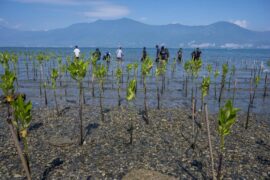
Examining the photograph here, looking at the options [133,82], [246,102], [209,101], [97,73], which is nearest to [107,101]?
[97,73]

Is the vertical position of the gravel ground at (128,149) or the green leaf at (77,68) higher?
the green leaf at (77,68)

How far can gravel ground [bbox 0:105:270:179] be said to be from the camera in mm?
10125

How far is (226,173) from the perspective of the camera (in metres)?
10.1

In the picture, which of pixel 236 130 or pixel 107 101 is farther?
pixel 107 101

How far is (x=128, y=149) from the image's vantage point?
12086mm

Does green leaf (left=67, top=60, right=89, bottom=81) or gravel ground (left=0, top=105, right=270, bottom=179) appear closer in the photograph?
gravel ground (left=0, top=105, right=270, bottom=179)

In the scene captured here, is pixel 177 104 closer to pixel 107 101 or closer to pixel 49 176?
pixel 107 101

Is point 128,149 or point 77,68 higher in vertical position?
point 77,68

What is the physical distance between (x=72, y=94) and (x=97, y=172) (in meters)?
15.5

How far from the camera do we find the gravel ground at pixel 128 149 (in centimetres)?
1012

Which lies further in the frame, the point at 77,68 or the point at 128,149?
the point at 128,149

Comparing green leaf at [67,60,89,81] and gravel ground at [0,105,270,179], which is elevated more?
green leaf at [67,60,89,81]

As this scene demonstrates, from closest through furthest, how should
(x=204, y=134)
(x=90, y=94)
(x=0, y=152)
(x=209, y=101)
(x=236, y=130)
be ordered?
(x=0, y=152) → (x=204, y=134) → (x=236, y=130) → (x=209, y=101) → (x=90, y=94)

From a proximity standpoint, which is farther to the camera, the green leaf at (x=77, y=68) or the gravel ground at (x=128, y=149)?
the green leaf at (x=77, y=68)
